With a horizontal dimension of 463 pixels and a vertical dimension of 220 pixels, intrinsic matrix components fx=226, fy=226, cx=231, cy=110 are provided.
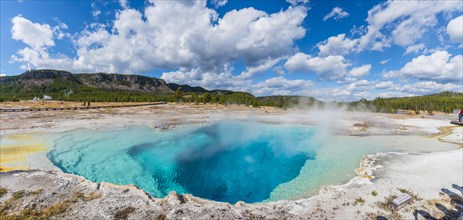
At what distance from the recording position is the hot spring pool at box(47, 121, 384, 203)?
1349cm

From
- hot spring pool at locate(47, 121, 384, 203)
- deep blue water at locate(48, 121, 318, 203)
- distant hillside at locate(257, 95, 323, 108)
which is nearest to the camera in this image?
hot spring pool at locate(47, 121, 384, 203)

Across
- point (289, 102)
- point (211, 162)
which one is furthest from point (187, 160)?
point (289, 102)

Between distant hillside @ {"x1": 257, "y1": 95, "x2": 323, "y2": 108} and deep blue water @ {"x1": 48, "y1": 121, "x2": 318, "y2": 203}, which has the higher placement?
distant hillside @ {"x1": 257, "y1": 95, "x2": 323, "y2": 108}

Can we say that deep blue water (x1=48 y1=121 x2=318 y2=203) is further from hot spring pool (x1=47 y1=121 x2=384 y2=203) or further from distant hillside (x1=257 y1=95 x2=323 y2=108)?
distant hillside (x1=257 y1=95 x2=323 y2=108)

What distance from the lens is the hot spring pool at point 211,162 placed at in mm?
13492

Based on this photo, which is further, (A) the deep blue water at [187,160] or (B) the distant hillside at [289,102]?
(B) the distant hillside at [289,102]

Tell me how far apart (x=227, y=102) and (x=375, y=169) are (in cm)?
8809

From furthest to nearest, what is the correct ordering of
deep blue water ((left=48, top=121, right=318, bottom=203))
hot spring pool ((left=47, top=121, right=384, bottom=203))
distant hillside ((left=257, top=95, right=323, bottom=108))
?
distant hillside ((left=257, top=95, right=323, bottom=108)) → deep blue water ((left=48, top=121, right=318, bottom=203)) → hot spring pool ((left=47, top=121, right=384, bottom=203))

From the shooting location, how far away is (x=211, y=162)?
18.4 m

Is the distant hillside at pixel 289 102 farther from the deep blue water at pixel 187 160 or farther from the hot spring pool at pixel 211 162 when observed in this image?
the deep blue water at pixel 187 160

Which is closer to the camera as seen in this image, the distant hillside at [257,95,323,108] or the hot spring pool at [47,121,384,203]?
the hot spring pool at [47,121,384,203]

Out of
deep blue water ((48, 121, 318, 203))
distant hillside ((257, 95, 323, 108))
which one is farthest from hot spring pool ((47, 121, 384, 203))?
distant hillside ((257, 95, 323, 108))

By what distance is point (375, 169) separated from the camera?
13906 mm

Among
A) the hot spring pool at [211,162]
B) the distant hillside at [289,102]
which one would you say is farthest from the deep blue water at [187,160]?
the distant hillside at [289,102]
